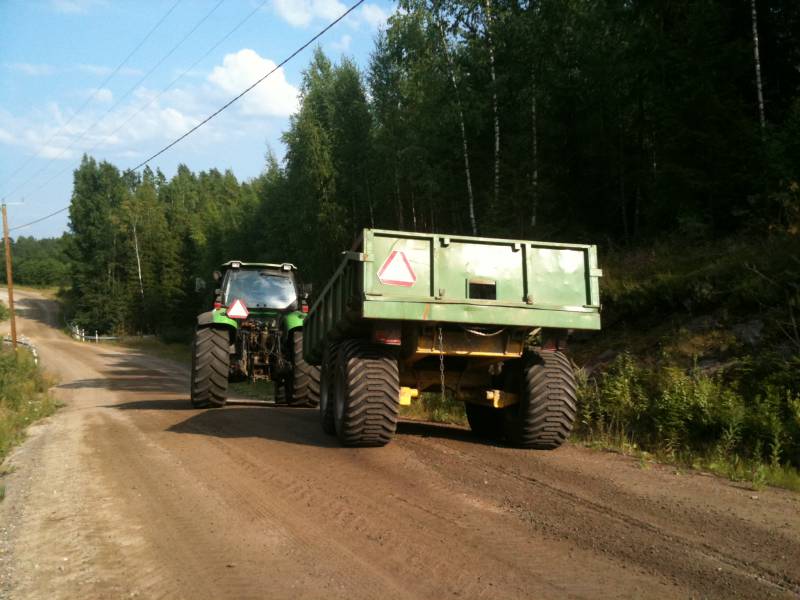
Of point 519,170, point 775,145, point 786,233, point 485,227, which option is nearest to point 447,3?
point 519,170

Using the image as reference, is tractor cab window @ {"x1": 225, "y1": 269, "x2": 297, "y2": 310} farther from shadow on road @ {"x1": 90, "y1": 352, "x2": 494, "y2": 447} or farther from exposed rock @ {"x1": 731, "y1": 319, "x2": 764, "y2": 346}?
exposed rock @ {"x1": 731, "y1": 319, "x2": 764, "y2": 346}

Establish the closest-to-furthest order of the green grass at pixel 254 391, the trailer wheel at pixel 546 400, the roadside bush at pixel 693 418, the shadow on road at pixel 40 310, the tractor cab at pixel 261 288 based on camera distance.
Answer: the roadside bush at pixel 693 418, the trailer wheel at pixel 546 400, the tractor cab at pixel 261 288, the green grass at pixel 254 391, the shadow on road at pixel 40 310

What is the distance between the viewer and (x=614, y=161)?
850 inches

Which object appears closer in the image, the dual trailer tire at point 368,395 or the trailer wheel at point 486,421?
the dual trailer tire at point 368,395

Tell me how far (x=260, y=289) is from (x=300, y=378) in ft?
6.71

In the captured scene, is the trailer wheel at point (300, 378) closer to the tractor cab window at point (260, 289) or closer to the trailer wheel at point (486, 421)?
the tractor cab window at point (260, 289)

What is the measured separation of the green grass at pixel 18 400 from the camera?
11.2 meters

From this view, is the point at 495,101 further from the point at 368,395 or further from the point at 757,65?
the point at 368,395

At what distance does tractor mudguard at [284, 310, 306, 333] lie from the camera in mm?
12977

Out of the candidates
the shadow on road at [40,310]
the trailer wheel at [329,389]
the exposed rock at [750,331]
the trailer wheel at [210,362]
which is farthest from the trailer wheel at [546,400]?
the shadow on road at [40,310]

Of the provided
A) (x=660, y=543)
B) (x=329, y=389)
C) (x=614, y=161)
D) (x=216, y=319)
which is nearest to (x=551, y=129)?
(x=614, y=161)

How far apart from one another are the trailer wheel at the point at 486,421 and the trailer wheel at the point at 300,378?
4.17 metres

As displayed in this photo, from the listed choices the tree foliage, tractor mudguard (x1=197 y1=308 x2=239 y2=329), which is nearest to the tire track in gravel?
tractor mudguard (x1=197 y1=308 x2=239 y2=329)

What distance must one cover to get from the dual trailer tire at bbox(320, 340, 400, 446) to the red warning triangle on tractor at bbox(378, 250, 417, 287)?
896 mm
